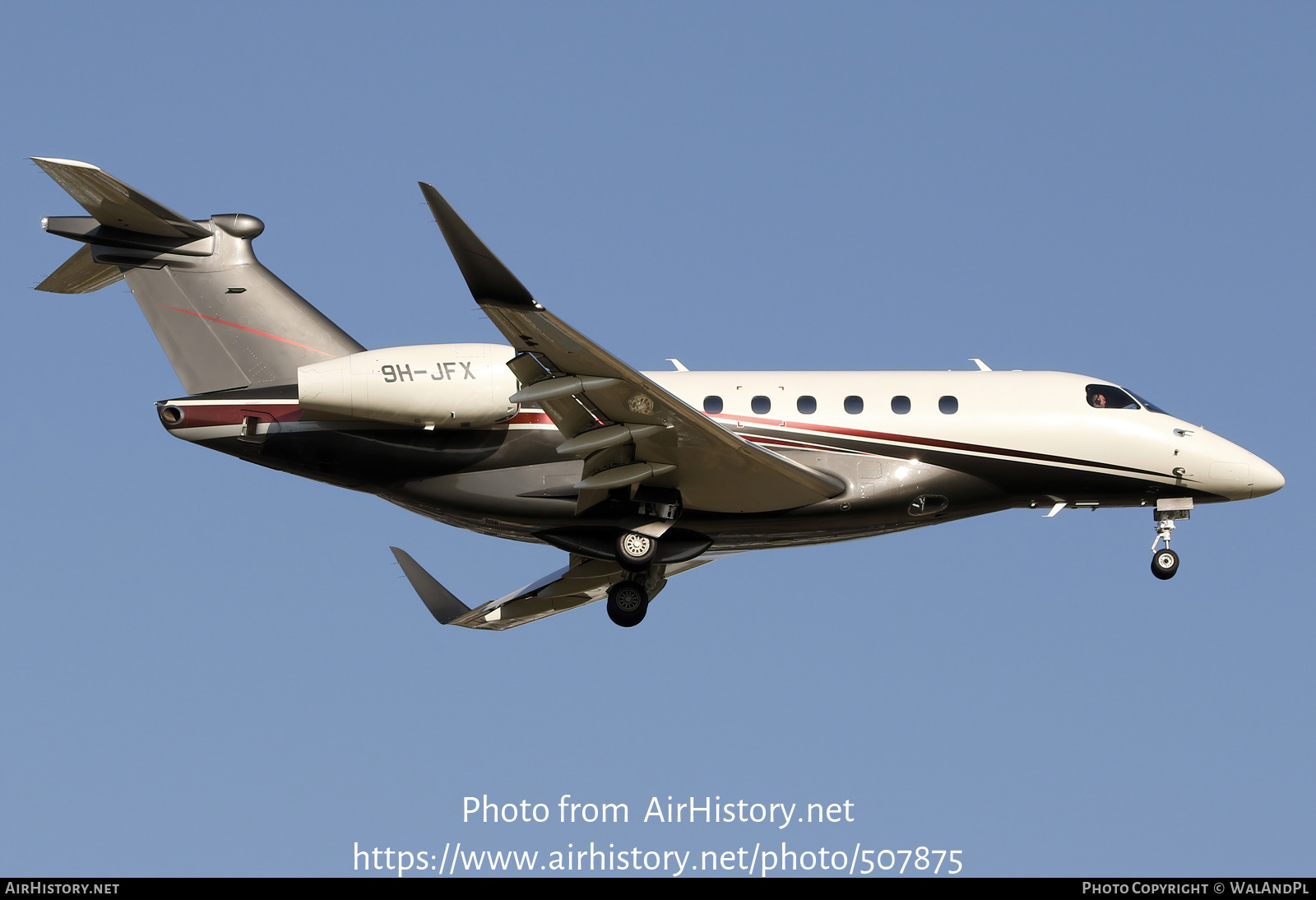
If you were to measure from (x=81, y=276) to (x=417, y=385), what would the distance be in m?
5.52

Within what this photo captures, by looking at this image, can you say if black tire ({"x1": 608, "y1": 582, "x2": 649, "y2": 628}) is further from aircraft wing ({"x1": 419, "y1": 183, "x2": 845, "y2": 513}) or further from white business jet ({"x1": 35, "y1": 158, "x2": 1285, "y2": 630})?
aircraft wing ({"x1": 419, "y1": 183, "x2": 845, "y2": 513})

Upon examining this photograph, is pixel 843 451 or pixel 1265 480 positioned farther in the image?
pixel 1265 480

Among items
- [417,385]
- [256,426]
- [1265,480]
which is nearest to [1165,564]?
[1265,480]

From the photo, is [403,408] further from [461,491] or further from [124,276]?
[124,276]

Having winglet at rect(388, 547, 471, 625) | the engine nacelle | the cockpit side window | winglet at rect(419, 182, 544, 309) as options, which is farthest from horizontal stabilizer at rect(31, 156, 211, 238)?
the cockpit side window

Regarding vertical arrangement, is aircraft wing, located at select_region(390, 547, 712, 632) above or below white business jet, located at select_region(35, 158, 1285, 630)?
below

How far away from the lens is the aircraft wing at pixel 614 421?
15039mm

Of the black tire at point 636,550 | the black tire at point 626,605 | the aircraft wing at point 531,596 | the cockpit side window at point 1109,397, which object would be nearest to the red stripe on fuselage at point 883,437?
the cockpit side window at point 1109,397

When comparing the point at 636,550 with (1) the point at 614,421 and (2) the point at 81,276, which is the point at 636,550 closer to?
(1) the point at 614,421

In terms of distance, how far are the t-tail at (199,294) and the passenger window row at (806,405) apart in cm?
524

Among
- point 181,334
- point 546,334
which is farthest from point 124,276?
point 546,334

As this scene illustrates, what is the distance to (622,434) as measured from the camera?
17531 millimetres

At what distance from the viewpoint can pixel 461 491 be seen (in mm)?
18953

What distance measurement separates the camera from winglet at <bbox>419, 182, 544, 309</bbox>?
14.2m
